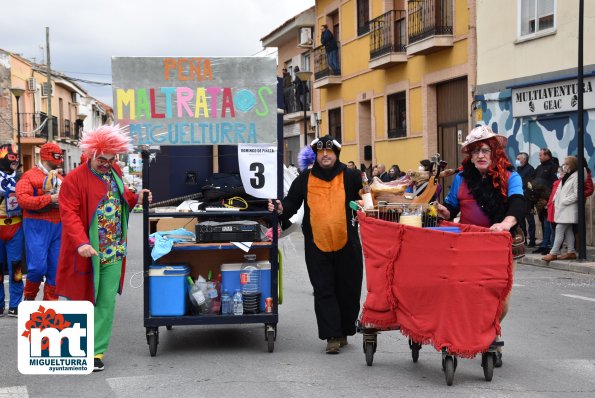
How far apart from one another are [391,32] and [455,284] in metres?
20.0

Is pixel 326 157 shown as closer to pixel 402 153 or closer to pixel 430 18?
pixel 430 18

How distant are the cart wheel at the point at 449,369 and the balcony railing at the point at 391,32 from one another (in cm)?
1921

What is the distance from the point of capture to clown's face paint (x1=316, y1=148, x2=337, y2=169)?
24.1 ft

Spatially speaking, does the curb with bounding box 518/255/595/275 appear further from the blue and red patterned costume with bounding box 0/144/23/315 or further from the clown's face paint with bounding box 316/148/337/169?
the blue and red patterned costume with bounding box 0/144/23/315

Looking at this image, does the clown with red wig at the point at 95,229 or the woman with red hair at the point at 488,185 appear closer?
the woman with red hair at the point at 488,185

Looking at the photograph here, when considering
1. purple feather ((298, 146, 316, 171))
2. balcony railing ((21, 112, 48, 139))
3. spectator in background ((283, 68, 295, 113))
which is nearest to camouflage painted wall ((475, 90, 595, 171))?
purple feather ((298, 146, 316, 171))

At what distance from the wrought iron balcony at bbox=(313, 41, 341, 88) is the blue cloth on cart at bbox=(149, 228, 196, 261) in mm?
23391

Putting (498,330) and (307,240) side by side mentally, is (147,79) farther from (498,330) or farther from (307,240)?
(498,330)

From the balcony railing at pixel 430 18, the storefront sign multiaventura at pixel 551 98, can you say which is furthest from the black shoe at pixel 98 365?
the balcony railing at pixel 430 18

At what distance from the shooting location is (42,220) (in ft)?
28.9

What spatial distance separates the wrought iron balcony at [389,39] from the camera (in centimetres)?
2458

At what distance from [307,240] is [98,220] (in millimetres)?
1821

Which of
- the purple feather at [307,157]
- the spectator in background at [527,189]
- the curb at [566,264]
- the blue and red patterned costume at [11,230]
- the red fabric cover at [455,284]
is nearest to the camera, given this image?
the red fabric cover at [455,284]

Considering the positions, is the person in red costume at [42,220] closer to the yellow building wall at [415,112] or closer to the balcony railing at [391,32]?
the yellow building wall at [415,112]
